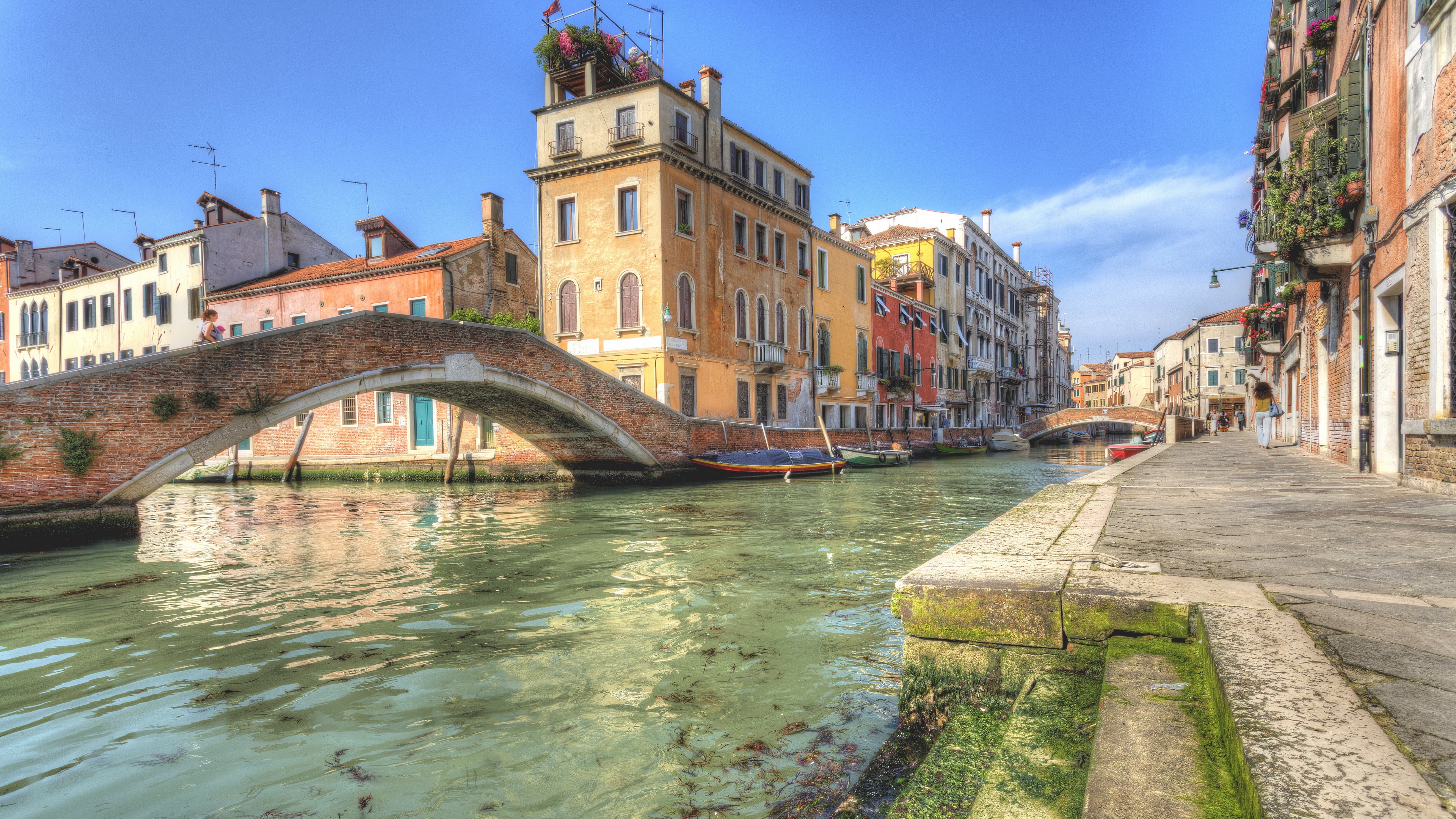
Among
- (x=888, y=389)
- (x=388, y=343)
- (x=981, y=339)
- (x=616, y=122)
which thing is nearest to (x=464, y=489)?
(x=388, y=343)

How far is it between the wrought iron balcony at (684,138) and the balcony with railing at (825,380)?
821 centimetres

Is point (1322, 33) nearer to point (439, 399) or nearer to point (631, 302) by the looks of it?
point (631, 302)

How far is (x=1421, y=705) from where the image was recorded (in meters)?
1.45

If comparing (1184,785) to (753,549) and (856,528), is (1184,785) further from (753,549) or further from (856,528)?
(856,528)

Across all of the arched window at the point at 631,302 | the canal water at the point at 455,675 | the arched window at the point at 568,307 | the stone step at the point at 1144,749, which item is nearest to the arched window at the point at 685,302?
the arched window at the point at 631,302

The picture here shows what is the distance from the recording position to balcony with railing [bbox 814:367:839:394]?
23609mm

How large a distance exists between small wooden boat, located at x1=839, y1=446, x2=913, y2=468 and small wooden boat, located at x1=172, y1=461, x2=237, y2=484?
669 inches

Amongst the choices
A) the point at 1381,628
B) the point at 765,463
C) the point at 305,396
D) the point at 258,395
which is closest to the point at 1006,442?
the point at 765,463

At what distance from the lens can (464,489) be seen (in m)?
15.8

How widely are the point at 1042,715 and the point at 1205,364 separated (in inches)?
1918

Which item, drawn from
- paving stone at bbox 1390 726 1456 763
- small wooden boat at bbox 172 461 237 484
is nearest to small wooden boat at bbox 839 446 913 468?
small wooden boat at bbox 172 461 237 484

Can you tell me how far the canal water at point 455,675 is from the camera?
2.57m

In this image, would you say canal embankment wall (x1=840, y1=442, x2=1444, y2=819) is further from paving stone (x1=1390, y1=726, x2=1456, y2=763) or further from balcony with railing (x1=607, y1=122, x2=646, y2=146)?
balcony with railing (x1=607, y1=122, x2=646, y2=146)

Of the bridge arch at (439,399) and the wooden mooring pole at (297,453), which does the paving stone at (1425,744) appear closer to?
the bridge arch at (439,399)
